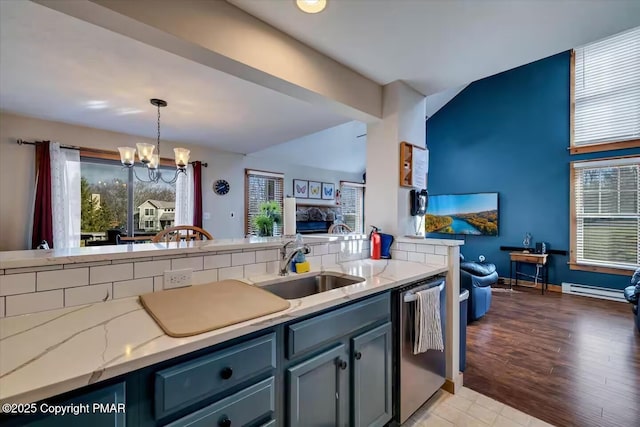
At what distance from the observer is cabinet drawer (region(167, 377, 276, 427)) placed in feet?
2.78

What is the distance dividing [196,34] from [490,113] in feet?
19.9

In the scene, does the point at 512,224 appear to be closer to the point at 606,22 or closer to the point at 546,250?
the point at 546,250

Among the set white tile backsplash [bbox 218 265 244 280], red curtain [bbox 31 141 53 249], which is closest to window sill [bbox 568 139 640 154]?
white tile backsplash [bbox 218 265 244 280]

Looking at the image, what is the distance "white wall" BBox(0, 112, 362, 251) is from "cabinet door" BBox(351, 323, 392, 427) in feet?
14.6

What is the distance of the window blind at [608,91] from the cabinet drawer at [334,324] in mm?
5416

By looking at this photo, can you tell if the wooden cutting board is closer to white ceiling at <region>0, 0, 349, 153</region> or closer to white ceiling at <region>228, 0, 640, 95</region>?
white ceiling at <region>228, 0, 640, 95</region>

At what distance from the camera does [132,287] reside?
4.01 feet

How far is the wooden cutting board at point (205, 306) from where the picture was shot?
0.93m

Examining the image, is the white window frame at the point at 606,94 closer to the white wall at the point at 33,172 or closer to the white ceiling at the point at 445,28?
the white ceiling at the point at 445,28

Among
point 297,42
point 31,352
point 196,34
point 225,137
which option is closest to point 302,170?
point 225,137

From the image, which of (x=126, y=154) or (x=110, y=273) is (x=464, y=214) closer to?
(x=126, y=154)

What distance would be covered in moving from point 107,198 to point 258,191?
263 cm

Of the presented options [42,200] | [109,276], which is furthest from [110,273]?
[42,200]

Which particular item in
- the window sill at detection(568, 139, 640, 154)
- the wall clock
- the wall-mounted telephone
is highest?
the window sill at detection(568, 139, 640, 154)
